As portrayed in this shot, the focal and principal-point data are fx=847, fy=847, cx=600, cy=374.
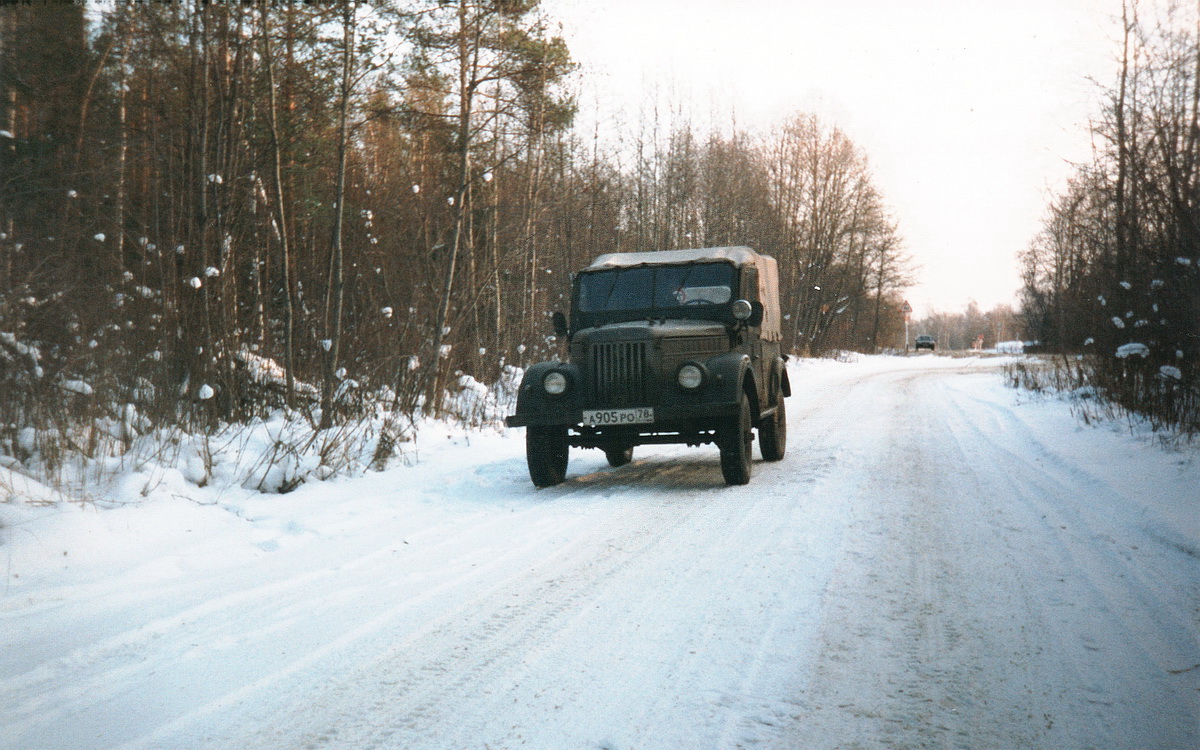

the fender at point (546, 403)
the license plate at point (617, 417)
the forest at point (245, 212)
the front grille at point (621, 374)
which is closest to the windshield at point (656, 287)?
the front grille at point (621, 374)

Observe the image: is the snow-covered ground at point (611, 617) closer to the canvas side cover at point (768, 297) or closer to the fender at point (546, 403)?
the fender at point (546, 403)

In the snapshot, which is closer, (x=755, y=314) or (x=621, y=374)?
(x=621, y=374)

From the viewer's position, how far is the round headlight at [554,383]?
26.5 ft

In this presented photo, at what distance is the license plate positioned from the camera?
7.86 metres

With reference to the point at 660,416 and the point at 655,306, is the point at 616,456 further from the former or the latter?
the point at 660,416

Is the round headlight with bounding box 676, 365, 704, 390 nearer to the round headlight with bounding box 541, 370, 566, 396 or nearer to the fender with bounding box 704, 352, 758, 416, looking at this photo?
the fender with bounding box 704, 352, 758, 416

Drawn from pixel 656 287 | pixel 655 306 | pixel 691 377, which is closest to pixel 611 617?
pixel 691 377

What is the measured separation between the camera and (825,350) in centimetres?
5016

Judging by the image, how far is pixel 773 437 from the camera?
9727mm

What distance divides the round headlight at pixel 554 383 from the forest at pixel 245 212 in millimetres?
2132

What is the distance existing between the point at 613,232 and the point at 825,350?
83.3 ft

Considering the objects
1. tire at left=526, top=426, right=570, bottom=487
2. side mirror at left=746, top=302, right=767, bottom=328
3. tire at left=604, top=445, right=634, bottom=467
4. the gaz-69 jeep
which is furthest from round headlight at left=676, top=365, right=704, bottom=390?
tire at left=604, top=445, right=634, bottom=467

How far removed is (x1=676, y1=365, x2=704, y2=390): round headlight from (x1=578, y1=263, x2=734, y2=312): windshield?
1.38 meters

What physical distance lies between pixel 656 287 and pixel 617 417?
6.35ft
